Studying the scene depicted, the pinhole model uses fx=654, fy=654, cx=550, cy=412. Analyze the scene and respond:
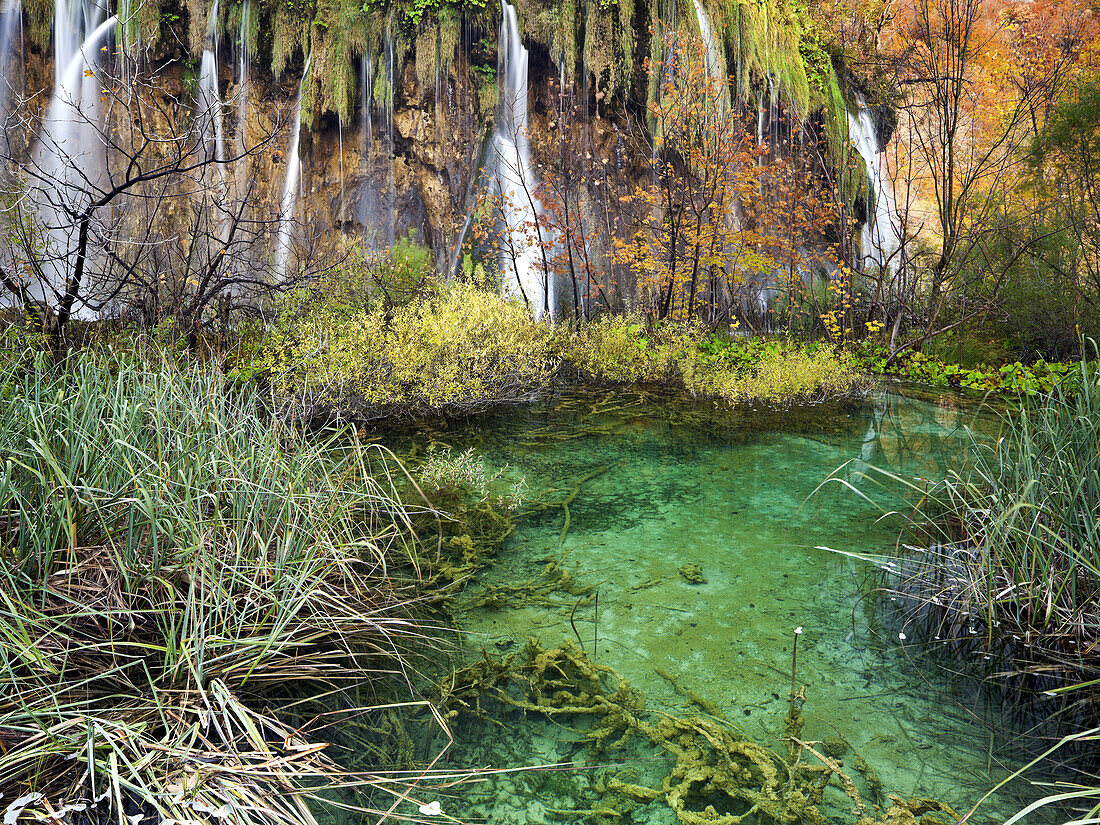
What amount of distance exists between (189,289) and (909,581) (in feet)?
20.3

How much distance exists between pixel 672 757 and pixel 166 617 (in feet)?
6.17

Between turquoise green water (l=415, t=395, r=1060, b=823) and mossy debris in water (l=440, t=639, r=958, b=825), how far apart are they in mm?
48

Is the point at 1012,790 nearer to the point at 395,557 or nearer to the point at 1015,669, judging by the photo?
the point at 1015,669

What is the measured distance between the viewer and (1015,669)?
2627 millimetres

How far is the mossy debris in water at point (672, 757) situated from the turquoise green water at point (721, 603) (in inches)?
1.9

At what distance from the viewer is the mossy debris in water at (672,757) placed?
1939 mm

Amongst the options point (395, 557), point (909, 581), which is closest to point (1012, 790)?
point (909, 581)

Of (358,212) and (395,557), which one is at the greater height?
(358,212)

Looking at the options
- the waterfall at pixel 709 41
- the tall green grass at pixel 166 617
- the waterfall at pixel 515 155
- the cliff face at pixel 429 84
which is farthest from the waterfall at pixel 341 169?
the tall green grass at pixel 166 617

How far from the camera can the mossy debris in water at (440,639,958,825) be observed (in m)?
1.94

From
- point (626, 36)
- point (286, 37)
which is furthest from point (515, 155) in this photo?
point (286, 37)

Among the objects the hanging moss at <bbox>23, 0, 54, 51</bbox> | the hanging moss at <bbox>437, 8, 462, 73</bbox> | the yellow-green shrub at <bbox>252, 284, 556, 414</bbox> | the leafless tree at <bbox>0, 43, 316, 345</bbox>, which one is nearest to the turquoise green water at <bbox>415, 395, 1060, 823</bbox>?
the yellow-green shrub at <bbox>252, 284, 556, 414</bbox>

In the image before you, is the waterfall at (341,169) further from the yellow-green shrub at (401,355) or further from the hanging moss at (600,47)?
the yellow-green shrub at (401,355)

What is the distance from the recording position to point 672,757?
219cm
